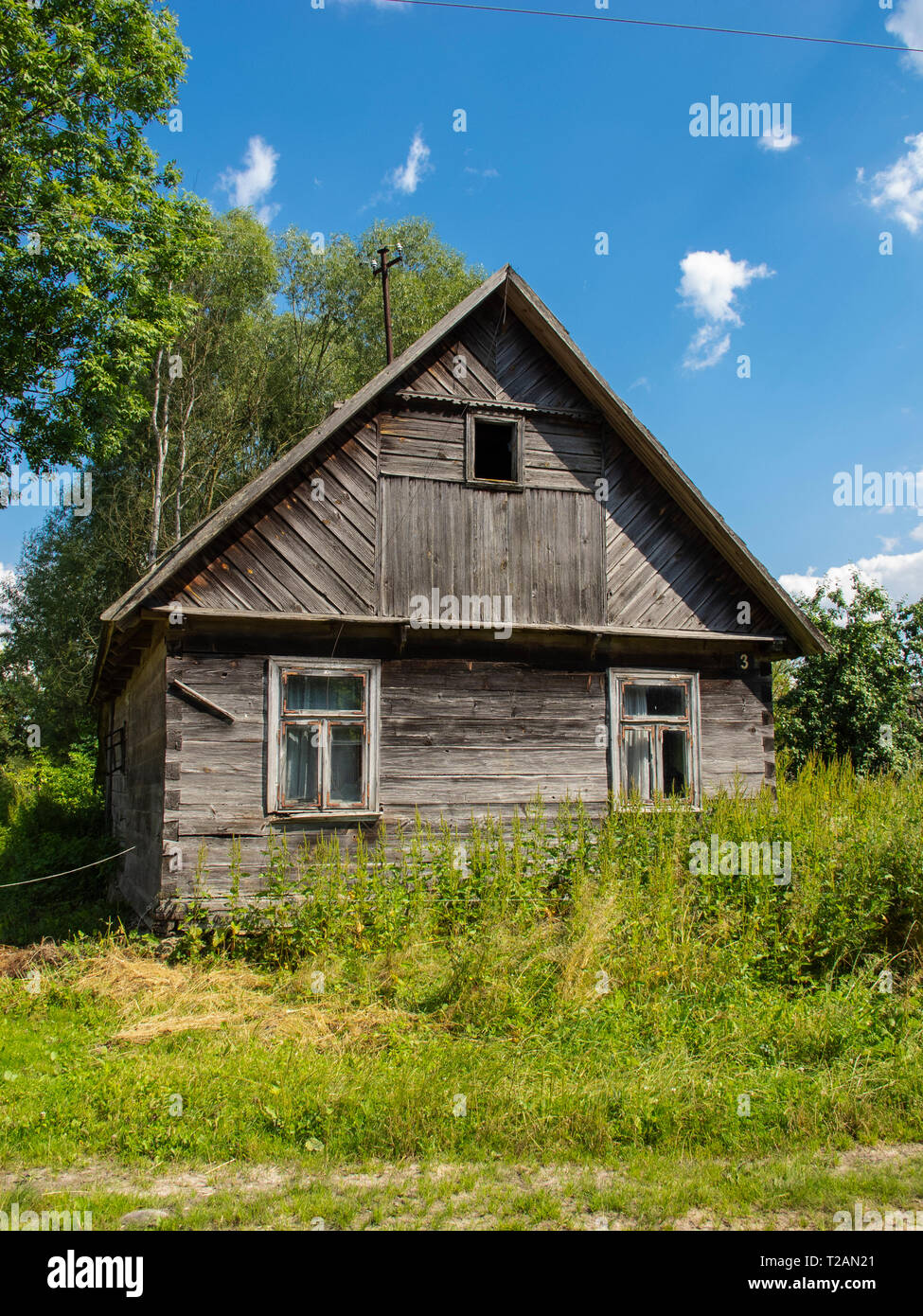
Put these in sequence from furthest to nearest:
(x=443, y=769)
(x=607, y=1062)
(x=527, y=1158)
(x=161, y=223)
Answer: (x=161, y=223)
(x=443, y=769)
(x=607, y=1062)
(x=527, y=1158)

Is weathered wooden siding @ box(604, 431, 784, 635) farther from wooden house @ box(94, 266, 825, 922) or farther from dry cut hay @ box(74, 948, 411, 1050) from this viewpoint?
dry cut hay @ box(74, 948, 411, 1050)

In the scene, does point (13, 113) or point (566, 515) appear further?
point (13, 113)

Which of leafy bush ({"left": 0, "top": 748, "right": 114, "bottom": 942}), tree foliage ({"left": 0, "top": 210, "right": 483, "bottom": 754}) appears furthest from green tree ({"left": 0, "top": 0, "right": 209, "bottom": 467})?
leafy bush ({"left": 0, "top": 748, "right": 114, "bottom": 942})

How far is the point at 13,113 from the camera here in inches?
611

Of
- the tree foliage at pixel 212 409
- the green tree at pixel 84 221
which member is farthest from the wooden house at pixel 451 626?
the tree foliage at pixel 212 409

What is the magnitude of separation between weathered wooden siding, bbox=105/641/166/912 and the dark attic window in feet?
14.6

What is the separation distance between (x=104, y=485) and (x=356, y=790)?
21.0m

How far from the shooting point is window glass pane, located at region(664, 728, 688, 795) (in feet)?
36.4

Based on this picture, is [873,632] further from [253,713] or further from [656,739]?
[253,713]

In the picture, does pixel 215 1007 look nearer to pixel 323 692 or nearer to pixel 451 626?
pixel 323 692

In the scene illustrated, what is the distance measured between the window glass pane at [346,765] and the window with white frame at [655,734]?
3203 millimetres

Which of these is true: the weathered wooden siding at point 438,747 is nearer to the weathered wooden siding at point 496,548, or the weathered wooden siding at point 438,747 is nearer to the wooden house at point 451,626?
the wooden house at point 451,626

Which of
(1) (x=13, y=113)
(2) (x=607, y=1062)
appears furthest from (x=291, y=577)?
(1) (x=13, y=113)

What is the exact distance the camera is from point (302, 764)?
9.38m
